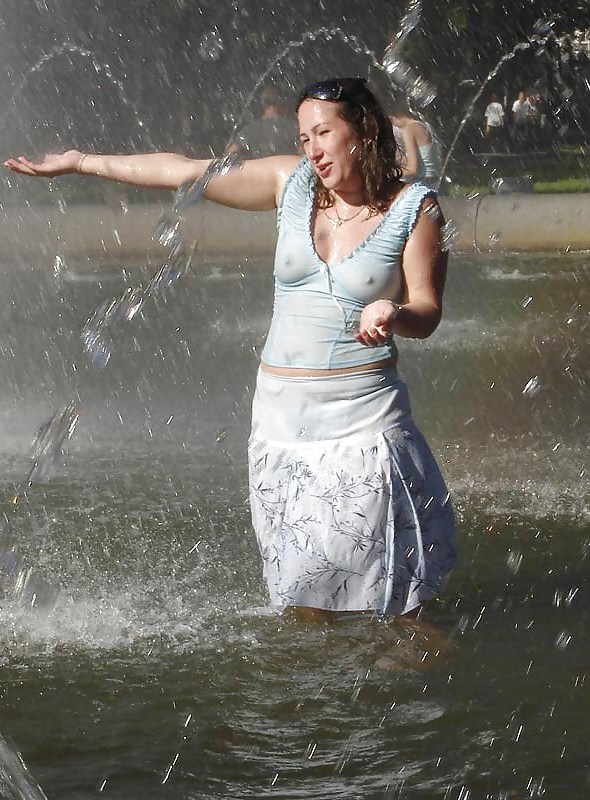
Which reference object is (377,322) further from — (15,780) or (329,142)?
(15,780)

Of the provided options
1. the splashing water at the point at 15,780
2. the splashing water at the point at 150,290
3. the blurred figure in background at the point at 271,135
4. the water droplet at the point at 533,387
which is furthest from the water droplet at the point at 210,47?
the splashing water at the point at 15,780

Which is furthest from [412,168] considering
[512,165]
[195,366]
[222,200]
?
[512,165]

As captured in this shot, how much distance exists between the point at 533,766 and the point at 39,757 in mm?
1224

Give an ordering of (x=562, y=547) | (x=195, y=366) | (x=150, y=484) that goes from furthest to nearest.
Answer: (x=195, y=366), (x=150, y=484), (x=562, y=547)

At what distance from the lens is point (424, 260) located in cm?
361

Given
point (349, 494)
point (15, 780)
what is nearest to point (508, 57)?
point (349, 494)

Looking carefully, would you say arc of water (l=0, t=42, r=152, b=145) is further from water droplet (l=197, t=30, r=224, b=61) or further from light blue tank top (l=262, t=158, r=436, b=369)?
light blue tank top (l=262, t=158, r=436, b=369)

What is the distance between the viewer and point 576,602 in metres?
4.40

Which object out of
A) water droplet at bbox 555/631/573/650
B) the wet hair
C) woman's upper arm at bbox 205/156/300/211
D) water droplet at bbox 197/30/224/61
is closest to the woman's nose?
the wet hair

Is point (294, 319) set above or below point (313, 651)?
above

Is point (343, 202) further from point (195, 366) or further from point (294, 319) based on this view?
point (195, 366)

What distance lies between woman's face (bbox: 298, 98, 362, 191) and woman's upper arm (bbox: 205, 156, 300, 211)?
8.7 inches

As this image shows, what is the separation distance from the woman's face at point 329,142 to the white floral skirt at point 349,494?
56 cm

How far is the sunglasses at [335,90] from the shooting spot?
3.60 m
